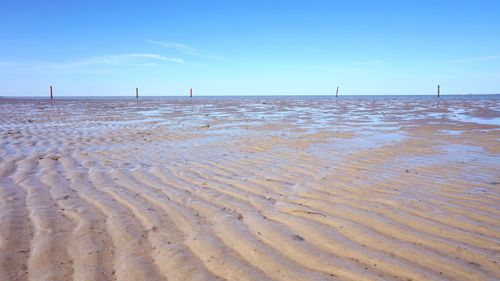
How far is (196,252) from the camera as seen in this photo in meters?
2.84

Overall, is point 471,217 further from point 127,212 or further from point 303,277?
point 127,212

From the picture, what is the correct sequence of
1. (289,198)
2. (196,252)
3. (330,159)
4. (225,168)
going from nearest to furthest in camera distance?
(196,252) → (289,198) → (225,168) → (330,159)

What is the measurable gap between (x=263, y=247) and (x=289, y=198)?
4.44 ft

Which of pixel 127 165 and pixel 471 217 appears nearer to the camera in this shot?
pixel 471 217

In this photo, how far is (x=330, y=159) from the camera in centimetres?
658

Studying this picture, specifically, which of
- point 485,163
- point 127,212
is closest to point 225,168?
point 127,212

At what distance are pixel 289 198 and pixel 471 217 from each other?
73.3 inches

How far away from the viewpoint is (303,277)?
2484 mm

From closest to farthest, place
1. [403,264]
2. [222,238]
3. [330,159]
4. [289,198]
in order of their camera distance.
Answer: [403,264], [222,238], [289,198], [330,159]

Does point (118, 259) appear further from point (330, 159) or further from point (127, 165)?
point (330, 159)

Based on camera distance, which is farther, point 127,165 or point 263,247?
point 127,165

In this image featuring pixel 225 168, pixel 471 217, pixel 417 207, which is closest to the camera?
pixel 471 217

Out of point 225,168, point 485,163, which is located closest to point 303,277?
point 225,168

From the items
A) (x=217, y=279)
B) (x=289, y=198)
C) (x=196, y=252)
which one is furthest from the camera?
(x=289, y=198)
